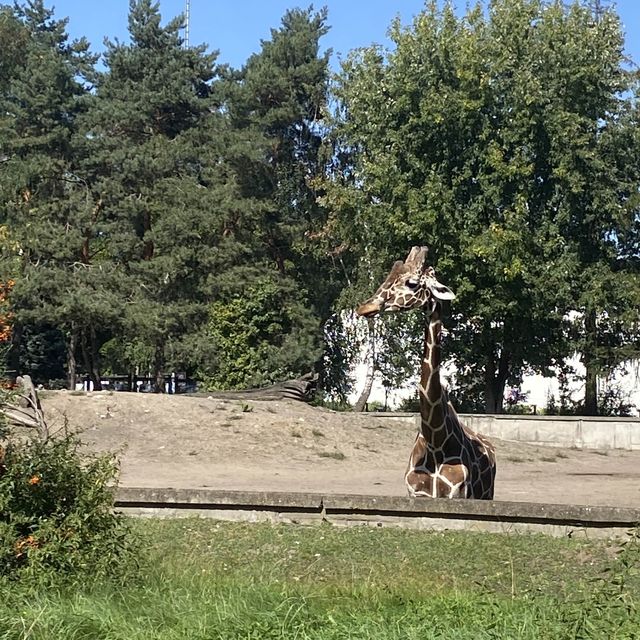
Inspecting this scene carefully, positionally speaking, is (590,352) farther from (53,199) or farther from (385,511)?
(385,511)

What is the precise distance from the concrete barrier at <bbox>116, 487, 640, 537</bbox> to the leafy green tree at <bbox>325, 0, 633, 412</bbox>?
904 inches

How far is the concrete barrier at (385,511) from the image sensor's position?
11.2 m

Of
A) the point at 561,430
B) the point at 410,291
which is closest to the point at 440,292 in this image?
the point at 410,291

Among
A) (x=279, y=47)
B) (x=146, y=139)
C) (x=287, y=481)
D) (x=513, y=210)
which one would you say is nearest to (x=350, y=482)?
(x=287, y=481)

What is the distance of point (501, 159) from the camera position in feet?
116

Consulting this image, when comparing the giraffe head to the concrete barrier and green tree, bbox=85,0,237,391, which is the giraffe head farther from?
green tree, bbox=85,0,237,391

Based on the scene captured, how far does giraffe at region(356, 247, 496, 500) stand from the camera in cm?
1258

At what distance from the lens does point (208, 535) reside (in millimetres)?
11508

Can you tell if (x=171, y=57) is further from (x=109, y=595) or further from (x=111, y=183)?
(x=109, y=595)

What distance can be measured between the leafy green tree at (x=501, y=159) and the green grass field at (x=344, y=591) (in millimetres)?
24345

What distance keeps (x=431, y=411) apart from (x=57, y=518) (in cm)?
521

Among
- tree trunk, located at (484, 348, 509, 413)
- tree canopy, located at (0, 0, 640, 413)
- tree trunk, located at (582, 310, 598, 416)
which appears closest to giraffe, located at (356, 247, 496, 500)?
tree canopy, located at (0, 0, 640, 413)

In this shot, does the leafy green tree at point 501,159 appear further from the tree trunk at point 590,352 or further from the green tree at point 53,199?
the green tree at point 53,199

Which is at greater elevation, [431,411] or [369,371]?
[369,371]
